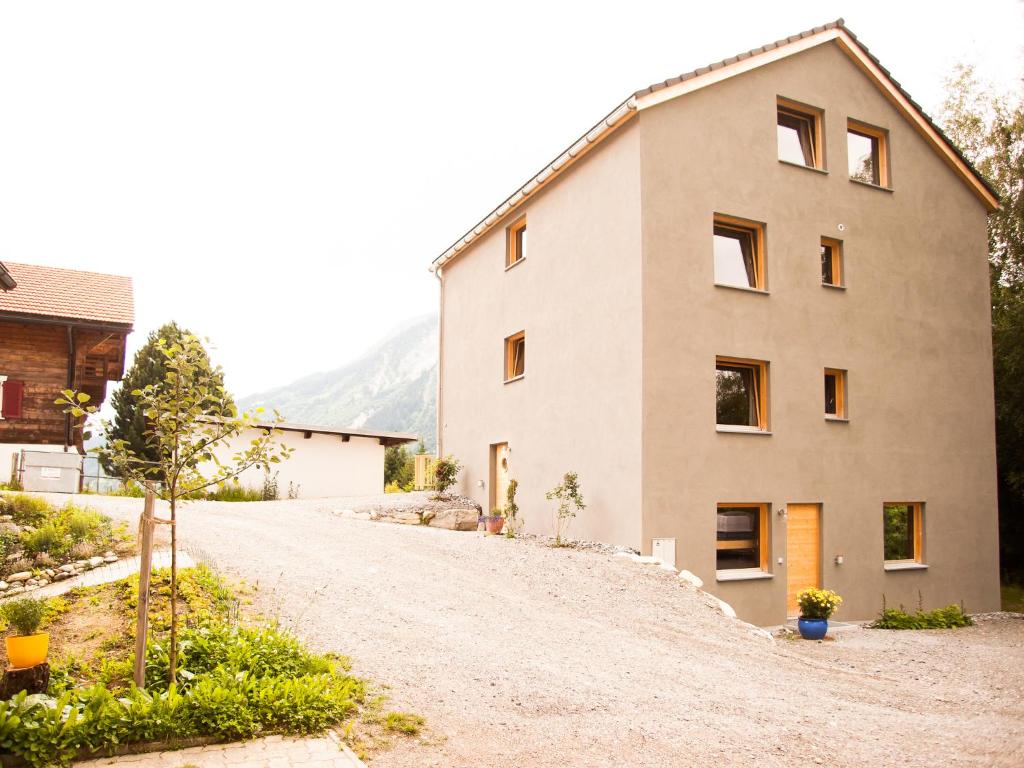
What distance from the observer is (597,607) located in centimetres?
987

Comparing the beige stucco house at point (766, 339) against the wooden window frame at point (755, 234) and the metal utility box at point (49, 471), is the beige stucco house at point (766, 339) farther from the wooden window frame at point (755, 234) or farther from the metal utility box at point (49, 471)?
Answer: the metal utility box at point (49, 471)

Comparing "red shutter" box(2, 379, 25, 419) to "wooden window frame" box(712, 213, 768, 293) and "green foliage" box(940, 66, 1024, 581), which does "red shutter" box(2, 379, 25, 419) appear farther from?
"green foliage" box(940, 66, 1024, 581)

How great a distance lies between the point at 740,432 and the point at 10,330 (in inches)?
609

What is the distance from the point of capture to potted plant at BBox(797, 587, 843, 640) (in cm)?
1188

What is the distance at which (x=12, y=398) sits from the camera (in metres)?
16.1

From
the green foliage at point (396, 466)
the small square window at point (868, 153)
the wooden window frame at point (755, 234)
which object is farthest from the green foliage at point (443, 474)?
the green foliage at point (396, 466)

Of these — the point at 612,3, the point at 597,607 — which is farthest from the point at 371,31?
the point at 597,607

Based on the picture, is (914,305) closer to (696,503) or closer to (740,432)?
(740,432)

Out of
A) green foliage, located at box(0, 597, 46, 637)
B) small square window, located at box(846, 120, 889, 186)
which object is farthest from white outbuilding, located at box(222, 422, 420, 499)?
green foliage, located at box(0, 597, 46, 637)

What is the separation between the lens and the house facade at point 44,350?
16266 millimetres

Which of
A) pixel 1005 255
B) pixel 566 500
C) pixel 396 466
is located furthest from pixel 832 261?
pixel 396 466

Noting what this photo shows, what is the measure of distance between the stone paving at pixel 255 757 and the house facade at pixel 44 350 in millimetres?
13868

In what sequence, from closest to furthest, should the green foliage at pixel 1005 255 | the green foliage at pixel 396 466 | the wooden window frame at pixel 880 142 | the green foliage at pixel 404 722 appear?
the green foliage at pixel 404 722, the wooden window frame at pixel 880 142, the green foliage at pixel 1005 255, the green foliage at pixel 396 466

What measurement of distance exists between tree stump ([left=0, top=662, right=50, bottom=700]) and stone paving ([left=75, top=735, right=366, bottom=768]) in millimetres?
877
